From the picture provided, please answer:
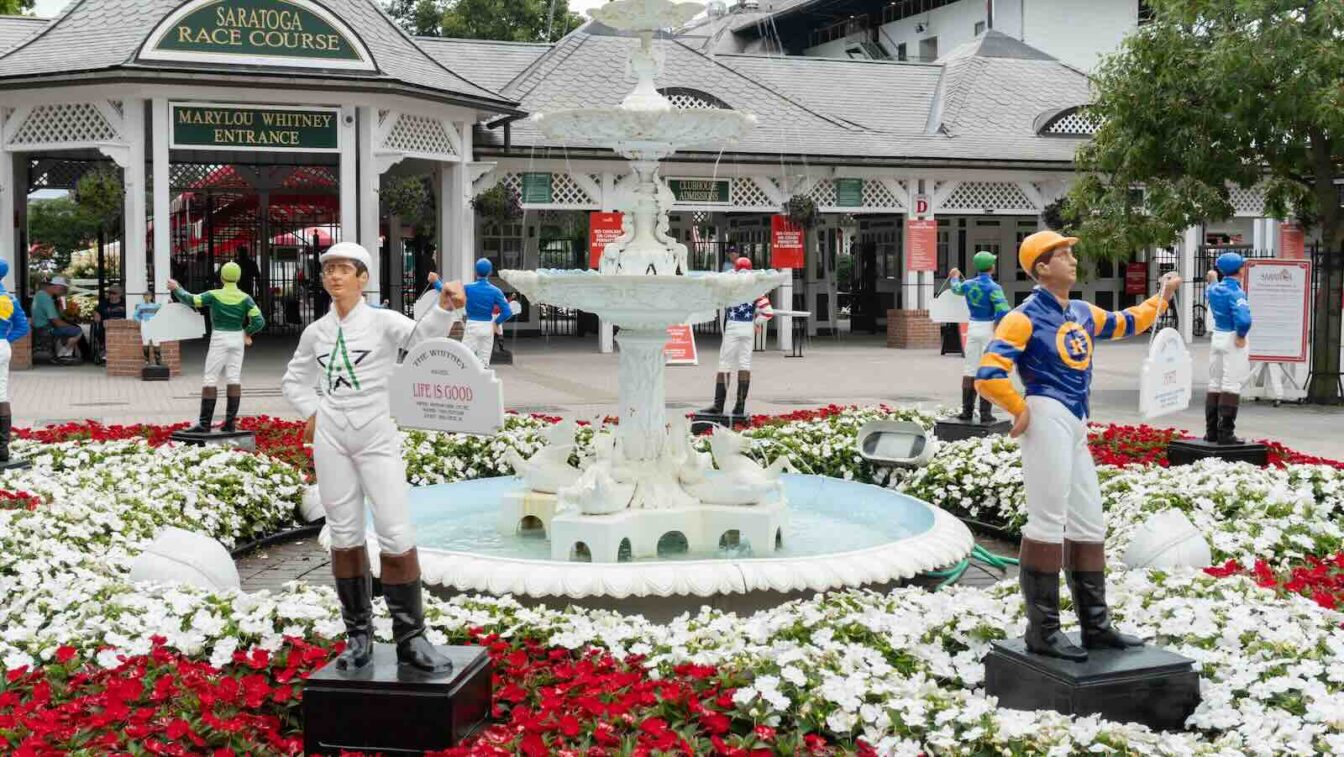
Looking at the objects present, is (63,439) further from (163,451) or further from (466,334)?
(466,334)

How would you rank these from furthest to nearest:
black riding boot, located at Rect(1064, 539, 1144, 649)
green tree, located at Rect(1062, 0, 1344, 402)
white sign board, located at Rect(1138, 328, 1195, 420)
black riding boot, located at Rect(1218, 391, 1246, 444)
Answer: green tree, located at Rect(1062, 0, 1344, 402), black riding boot, located at Rect(1218, 391, 1246, 444), white sign board, located at Rect(1138, 328, 1195, 420), black riding boot, located at Rect(1064, 539, 1144, 649)

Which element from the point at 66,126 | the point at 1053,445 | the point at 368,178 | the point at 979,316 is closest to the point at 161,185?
the point at 66,126

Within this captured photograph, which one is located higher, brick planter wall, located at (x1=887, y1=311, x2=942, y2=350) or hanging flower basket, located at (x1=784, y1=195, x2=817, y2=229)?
hanging flower basket, located at (x1=784, y1=195, x2=817, y2=229)

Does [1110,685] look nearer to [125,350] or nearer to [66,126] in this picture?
[125,350]

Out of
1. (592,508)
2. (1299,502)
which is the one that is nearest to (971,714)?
(592,508)

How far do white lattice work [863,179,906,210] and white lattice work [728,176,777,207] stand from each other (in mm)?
1972

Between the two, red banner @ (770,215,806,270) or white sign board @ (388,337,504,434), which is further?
red banner @ (770,215,806,270)

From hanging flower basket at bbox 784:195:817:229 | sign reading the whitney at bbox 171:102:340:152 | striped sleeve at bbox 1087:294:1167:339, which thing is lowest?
striped sleeve at bbox 1087:294:1167:339

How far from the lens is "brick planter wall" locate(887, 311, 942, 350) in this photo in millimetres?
27406

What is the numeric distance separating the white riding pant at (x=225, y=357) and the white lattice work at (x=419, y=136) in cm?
982

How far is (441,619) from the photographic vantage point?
18.9ft

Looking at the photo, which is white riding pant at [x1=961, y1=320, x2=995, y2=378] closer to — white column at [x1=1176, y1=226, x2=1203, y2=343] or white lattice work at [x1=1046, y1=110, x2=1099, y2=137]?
white lattice work at [x1=1046, y1=110, x2=1099, y2=137]

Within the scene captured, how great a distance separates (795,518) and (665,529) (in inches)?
56.9

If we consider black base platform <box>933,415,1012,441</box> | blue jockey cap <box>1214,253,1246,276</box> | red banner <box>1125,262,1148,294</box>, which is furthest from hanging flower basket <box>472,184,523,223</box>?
blue jockey cap <box>1214,253,1246,276</box>
